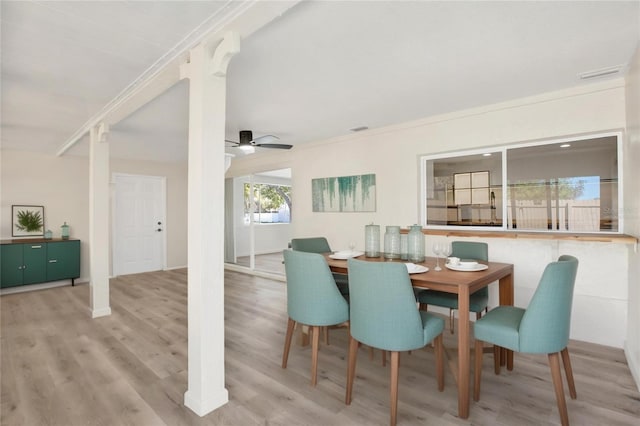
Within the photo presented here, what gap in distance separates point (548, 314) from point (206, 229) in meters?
2.08

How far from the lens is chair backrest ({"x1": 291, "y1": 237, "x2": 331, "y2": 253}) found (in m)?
3.47

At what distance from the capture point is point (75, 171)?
5.96 m

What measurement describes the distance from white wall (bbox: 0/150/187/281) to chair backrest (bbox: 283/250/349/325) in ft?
17.7

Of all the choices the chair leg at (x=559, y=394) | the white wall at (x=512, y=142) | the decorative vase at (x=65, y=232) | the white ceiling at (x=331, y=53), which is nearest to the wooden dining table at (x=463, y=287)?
the chair leg at (x=559, y=394)

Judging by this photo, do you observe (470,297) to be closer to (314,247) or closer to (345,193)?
(314,247)

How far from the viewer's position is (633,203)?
101 inches

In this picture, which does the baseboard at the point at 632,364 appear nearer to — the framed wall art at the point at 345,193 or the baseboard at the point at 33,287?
the framed wall art at the point at 345,193

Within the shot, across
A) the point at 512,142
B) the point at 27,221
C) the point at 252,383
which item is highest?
the point at 512,142

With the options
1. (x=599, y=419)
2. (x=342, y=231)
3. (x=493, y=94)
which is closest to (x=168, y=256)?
(x=342, y=231)

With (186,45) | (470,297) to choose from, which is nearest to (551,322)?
(470,297)

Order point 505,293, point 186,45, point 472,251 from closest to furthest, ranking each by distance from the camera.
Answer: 1. point 186,45
2. point 505,293
3. point 472,251

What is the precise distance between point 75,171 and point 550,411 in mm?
7448

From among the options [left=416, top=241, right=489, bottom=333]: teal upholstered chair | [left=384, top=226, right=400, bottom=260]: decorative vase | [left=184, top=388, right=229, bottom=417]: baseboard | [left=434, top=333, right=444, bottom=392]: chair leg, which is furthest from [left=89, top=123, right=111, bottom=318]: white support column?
[left=434, top=333, right=444, bottom=392]: chair leg

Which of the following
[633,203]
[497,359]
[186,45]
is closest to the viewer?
[186,45]
